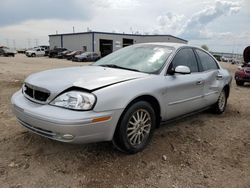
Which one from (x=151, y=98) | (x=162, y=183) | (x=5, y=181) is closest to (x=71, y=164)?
(x=5, y=181)

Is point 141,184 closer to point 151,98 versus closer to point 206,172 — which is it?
point 206,172

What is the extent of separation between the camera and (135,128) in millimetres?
3275

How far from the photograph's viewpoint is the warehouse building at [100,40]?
48.3m

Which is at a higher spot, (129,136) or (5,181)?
(129,136)

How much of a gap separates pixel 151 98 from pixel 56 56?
41.2m

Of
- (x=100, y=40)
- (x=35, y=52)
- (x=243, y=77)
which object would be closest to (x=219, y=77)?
A: (x=243, y=77)

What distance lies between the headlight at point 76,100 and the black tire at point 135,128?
50 centimetres

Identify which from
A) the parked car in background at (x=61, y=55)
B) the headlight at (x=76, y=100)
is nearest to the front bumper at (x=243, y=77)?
the headlight at (x=76, y=100)

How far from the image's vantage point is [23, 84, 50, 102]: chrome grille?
9.84 ft

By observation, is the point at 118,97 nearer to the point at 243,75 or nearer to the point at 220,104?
the point at 220,104

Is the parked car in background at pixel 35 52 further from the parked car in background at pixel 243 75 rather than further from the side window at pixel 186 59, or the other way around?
the side window at pixel 186 59

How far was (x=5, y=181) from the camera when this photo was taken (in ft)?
8.80

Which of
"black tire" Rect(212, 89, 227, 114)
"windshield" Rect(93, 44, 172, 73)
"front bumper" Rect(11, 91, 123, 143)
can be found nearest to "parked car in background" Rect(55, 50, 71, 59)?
"black tire" Rect(212, 89, 227, 114)

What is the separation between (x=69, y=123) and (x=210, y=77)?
314 centimetres
